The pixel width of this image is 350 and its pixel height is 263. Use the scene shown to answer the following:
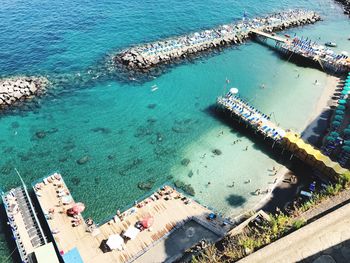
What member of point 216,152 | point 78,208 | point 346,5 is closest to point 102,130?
point 78,208

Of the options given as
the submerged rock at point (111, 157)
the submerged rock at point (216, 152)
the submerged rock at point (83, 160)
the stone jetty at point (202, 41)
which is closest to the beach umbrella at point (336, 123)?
the submerged rock at point (216, 152)

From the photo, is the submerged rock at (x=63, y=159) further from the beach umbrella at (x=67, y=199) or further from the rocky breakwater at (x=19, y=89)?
the rocky breakwater at (x=19, y=89)

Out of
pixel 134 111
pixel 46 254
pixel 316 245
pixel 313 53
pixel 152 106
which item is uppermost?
pixel 316 245

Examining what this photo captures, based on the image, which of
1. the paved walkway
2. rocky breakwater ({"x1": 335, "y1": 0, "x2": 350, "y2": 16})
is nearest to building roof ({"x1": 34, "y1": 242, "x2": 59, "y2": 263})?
the paved walkway

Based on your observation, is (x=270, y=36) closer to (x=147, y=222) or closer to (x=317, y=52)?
(x=317, y=52)

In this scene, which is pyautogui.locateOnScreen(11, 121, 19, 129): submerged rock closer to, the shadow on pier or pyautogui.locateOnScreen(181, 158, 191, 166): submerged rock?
pyautogui.locateOnScreen(181, 158, 191, 166): submerged rock

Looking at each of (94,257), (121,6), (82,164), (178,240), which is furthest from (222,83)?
(121,6)

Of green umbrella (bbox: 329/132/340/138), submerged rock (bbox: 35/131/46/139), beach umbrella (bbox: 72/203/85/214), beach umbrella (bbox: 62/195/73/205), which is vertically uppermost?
green umbrella (bbox: 329/132/340/138)
